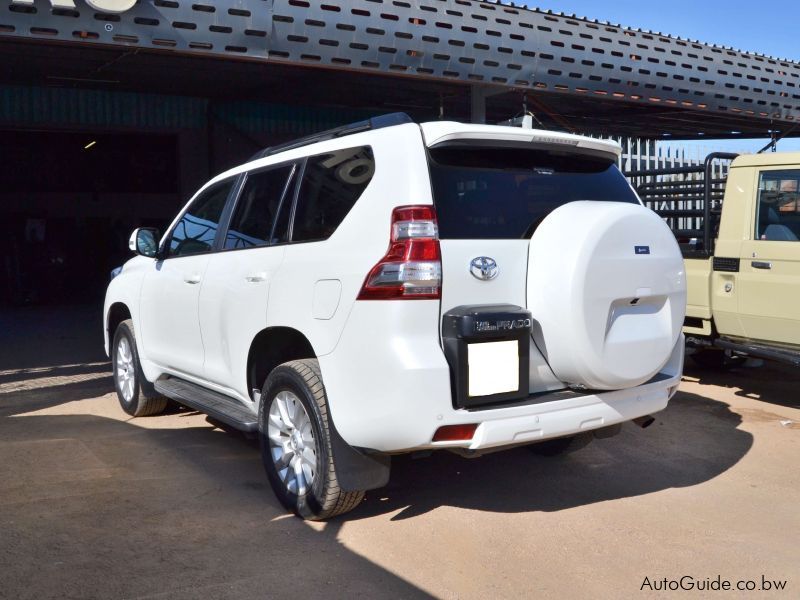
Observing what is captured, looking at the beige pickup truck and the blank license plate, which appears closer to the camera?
the blank license plate

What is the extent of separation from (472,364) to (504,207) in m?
0.82

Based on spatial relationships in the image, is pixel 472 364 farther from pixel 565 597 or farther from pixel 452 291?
pixel 565 597

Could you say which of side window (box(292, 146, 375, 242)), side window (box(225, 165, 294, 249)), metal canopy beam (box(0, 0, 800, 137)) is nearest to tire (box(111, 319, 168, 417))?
side window (box(225, 165, 294, 249))

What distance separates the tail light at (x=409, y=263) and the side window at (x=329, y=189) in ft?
1.22

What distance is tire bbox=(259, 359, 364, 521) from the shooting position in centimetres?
390

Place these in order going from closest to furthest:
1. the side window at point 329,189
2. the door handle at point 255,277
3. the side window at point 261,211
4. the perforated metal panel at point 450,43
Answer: the side window at point 329,189
the door handle at point 255,277
the side window at point 261,211
the perforated metal panel at point 450,43

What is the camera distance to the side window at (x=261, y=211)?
4.49m

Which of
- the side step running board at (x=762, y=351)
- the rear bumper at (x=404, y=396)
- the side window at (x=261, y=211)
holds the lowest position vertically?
the side step running board at (x=762, y=351)

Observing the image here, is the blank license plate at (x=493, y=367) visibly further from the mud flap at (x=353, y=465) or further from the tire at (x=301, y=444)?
the tire at (x=301, y=444)

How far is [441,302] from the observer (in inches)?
143

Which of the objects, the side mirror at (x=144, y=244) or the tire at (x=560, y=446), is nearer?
the tire at (x=560, y=446)

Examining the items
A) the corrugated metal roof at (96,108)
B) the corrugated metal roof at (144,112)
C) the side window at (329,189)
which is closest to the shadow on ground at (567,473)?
the side window at (329,189)

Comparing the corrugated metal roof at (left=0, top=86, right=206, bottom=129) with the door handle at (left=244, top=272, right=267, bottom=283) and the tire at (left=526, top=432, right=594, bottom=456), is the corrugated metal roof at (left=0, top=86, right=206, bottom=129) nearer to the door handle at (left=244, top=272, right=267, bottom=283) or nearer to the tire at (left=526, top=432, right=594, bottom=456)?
the door handle at (left=244, top=272, right=267, bottom=283)

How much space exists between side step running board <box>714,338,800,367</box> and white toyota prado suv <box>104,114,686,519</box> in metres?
2.26
